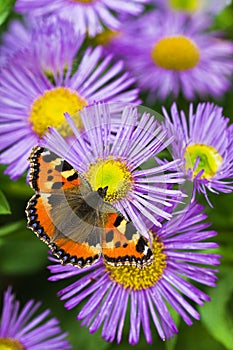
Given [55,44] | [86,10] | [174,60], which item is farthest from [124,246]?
[174,60]

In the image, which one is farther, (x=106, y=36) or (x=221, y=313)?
(x=106, y=36)

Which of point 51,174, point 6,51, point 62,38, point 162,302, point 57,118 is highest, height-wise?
point 6,51

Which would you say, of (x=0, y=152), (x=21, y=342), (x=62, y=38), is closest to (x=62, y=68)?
(x=62, y=38)

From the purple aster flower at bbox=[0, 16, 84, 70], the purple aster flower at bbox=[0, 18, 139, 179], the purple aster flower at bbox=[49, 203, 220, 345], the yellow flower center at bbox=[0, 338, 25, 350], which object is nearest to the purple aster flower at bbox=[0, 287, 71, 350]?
the yellow flower center at bbox=[0, 338, 25, 350]

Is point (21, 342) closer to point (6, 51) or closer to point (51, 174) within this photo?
point (51, 174)

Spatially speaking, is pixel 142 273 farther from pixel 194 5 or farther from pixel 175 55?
pixel 194 5

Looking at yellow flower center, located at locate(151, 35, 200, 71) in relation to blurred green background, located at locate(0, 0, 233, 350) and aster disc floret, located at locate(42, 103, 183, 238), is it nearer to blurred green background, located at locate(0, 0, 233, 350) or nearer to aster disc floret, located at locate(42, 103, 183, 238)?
blurred green background, located at locate(0, 0, 233, 350)
